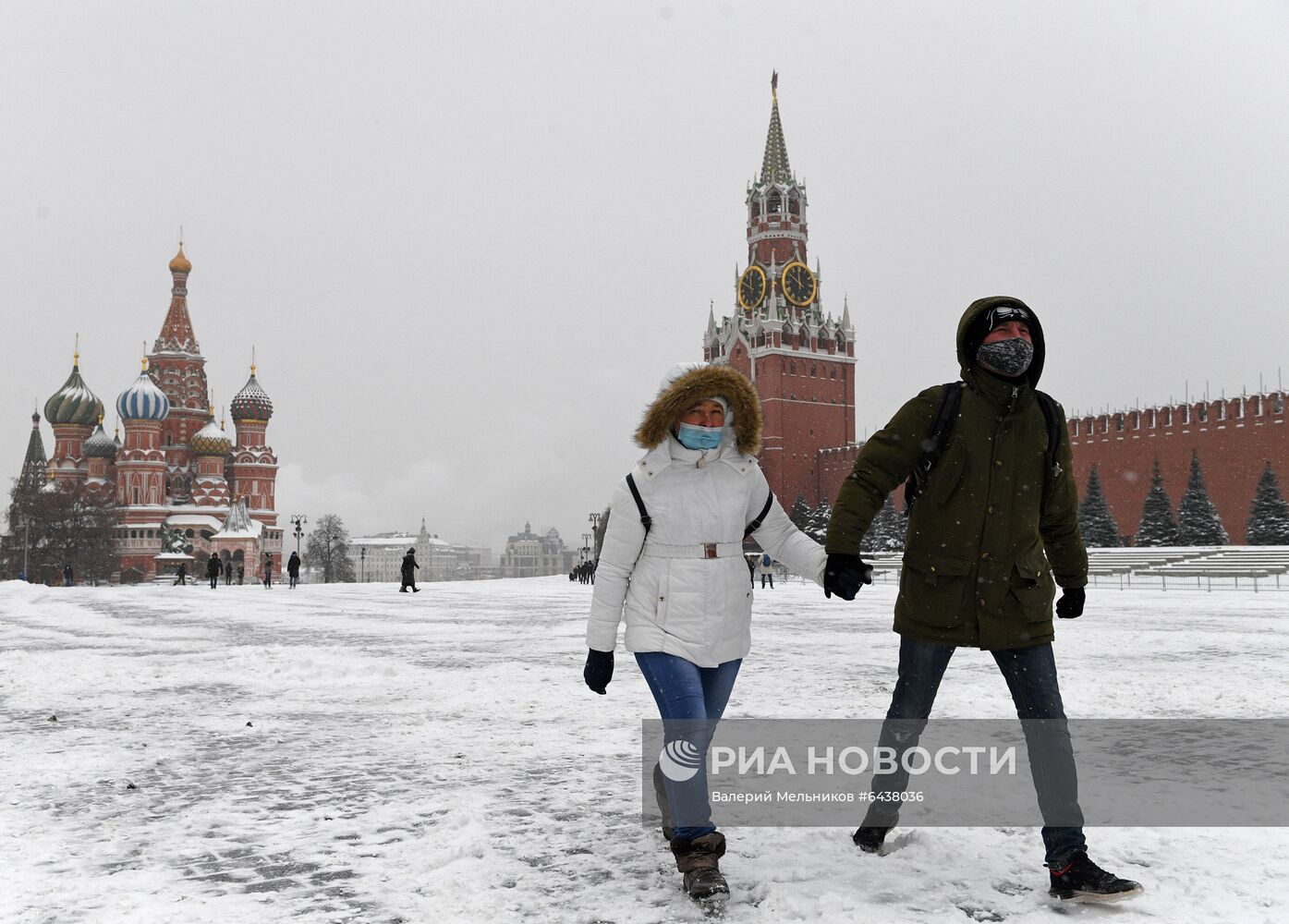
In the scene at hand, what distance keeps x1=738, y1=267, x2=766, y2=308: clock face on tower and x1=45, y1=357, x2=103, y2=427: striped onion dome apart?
46416 mm

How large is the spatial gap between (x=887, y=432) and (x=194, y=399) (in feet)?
247

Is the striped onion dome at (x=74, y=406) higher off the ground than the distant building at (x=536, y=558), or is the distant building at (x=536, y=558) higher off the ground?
the striped onion dome at (x=74, y=406)

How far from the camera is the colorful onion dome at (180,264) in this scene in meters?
75.1

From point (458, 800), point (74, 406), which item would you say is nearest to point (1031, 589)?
point (458, 800)

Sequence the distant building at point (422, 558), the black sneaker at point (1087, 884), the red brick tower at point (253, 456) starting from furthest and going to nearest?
→ the distant building at point (422, 558) → the red brick tower at point (253, 456) → the black sneaker at point (1087, 884)

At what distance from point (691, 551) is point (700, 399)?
1.48 ft

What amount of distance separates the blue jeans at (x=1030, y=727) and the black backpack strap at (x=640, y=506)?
83 cm

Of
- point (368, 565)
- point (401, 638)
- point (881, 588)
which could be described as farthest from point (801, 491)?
point (368, 565)

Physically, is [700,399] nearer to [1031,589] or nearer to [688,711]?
[688,711]

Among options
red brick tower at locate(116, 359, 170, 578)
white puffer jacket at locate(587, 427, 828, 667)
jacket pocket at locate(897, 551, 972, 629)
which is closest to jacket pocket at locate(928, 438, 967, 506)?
jacket pocket at locate(897, 551, 972, 629)

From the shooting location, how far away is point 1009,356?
291 centimetres

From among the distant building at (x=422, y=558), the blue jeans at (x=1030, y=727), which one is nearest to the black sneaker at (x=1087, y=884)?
the blue jeans at (x=1030, y=727)

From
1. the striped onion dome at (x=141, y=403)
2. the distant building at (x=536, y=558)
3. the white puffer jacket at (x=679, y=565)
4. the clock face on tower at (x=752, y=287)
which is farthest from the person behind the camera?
the distant building at (x=536, y=558)

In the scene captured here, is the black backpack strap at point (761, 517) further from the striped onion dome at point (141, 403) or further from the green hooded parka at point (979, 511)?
the striped onion dome at point (141, 403)
